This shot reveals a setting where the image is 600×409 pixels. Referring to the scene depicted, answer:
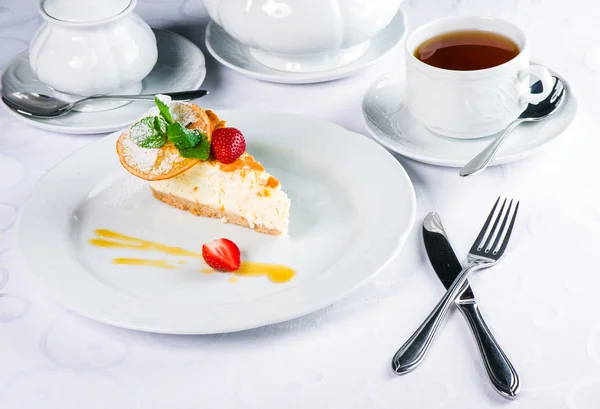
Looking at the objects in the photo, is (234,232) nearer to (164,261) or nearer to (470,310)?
(164,261)

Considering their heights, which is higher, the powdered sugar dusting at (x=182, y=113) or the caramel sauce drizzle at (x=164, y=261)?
the powdered sugar dusting at (x=182, y=113)

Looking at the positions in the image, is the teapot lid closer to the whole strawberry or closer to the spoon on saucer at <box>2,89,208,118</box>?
the spoon on saucer at <box>2,89,208,118</box>

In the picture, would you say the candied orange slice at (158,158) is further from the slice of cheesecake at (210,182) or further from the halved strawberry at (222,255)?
the halved strawberry at (222,255)

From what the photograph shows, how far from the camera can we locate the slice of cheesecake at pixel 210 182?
1.40 meters

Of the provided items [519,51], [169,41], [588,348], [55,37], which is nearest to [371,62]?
[519,51]

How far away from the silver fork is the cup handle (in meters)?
0.21

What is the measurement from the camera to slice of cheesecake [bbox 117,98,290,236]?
140 cm

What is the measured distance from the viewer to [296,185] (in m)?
1.48

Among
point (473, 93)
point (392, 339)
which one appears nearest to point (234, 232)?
point (392, 339)

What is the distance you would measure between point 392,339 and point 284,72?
0.80 m

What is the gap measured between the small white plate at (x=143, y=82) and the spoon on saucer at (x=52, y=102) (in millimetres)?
12

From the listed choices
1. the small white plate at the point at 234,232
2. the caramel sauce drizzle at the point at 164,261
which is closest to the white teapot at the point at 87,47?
the small white plate at the point at 234,232

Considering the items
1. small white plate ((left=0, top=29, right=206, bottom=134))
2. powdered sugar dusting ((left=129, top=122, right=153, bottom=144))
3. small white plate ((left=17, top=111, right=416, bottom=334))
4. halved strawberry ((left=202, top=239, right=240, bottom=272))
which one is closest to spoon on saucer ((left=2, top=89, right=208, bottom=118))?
small white plate ((left=0, top=29, right=206, bottom=134))

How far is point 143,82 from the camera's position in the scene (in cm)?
179
